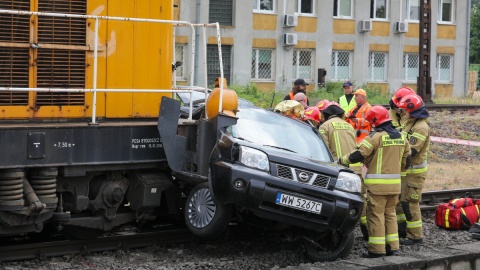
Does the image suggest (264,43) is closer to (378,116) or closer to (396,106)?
(396,106)

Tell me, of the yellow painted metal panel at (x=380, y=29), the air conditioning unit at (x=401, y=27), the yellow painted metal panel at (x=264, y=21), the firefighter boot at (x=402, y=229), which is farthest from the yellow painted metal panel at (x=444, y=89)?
the firefighter boot at (x=402, y=229)

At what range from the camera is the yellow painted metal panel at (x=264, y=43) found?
3628 cm

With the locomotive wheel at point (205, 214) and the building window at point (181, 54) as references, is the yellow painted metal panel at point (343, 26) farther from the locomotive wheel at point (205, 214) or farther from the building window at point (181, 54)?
the locomotive wheel at point (205, 214)

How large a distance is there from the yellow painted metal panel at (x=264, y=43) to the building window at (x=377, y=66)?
5974mm

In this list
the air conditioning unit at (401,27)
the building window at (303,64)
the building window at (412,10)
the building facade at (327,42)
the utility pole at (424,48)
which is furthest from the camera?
the building window at (412,10)

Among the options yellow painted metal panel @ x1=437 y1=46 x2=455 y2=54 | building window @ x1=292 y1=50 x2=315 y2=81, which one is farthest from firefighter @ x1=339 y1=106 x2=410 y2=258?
yellow painted metal panel @ x1=437 y1=46 x2=455 y2=54

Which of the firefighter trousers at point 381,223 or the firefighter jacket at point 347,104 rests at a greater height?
the firefighter jacket at point 347,104

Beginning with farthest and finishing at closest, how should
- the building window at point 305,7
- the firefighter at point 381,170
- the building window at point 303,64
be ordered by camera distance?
1. the building window at point 303,64
2. the building window at point 305,7
3. the firefighter at point 381,170

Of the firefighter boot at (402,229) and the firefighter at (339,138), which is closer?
the firefighter at (339,138)

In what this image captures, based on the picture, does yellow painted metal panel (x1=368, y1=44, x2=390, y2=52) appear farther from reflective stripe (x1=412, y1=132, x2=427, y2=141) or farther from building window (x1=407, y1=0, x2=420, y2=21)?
reflective stripe (x1=412, y1=132, x2=427, y2=141)

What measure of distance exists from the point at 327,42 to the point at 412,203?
27691 millimetres

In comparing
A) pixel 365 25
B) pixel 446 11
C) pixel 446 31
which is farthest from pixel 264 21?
pixel 446 11

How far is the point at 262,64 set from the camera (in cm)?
3709

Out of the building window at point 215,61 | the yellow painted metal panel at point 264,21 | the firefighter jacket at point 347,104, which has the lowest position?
the firefighter jacket at point 347,104
